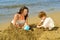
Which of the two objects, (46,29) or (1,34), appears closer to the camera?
(1,34)

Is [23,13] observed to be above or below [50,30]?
above

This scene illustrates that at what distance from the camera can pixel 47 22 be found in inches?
Result: 311

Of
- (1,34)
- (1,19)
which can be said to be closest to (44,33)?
(1,34)

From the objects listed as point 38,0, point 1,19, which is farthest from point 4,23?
point 38,0

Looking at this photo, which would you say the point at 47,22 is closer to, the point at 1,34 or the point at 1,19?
the point at 1,34

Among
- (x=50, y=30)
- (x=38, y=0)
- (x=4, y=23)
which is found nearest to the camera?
(x=50, y=30)

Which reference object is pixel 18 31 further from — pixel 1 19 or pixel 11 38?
pixel 1 19

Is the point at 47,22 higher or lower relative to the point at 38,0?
higher

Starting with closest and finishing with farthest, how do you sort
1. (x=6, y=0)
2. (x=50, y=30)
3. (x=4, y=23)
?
(x=50, y=30) < (x=4, y=23) < (x=6, y=0)

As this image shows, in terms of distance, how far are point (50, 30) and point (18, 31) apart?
1379 mm

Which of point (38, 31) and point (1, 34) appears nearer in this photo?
point (1, 34)

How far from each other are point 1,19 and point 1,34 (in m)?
4.00

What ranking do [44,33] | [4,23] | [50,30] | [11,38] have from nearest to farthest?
[11,38] < [44,33] < [50,30] < [4,23]

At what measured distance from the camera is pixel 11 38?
6.53 meters
